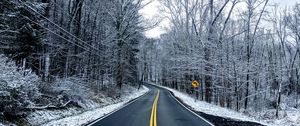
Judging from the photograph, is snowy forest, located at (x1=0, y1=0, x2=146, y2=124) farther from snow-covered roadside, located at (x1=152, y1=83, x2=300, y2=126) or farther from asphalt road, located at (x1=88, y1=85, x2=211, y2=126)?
snow-covered roadside, located at (x1=152, y1=83, x2=300, y2=126)

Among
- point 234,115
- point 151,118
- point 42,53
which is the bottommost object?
point 234,115

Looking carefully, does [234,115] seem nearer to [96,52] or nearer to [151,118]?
[151,118]

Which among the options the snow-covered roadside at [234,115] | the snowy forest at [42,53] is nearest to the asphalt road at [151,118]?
the snow-covered roadside at [234,115]

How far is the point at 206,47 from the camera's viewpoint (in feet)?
84.2

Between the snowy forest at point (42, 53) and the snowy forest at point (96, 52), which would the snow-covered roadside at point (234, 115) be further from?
the snowy forest at point (42, 53)

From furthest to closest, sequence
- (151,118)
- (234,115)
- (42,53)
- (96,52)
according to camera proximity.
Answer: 1. (96,52)
2. (42,53)
3. (234,115)
4. (151,118)

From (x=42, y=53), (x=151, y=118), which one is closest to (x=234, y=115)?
(x=151, y=118)

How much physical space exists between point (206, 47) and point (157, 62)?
206 ft

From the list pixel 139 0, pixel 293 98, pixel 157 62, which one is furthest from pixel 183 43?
pixel 157 62

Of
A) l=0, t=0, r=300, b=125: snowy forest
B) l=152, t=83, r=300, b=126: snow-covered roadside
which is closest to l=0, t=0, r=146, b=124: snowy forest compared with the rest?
l=0, t=0, r=300, b=125: snowy forest

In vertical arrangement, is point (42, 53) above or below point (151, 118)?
above

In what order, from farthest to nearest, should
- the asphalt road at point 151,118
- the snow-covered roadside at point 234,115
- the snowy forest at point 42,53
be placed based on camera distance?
the snow-covered roadside at point 234,115
the asphalt road at point 151,118
the snowy forest at point 42,53

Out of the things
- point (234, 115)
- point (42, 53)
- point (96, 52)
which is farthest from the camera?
point (96, 52)

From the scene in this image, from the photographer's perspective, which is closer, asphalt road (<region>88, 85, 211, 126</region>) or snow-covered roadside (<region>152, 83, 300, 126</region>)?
asphalt road (<region>88, 85, 211, 126</region>)
